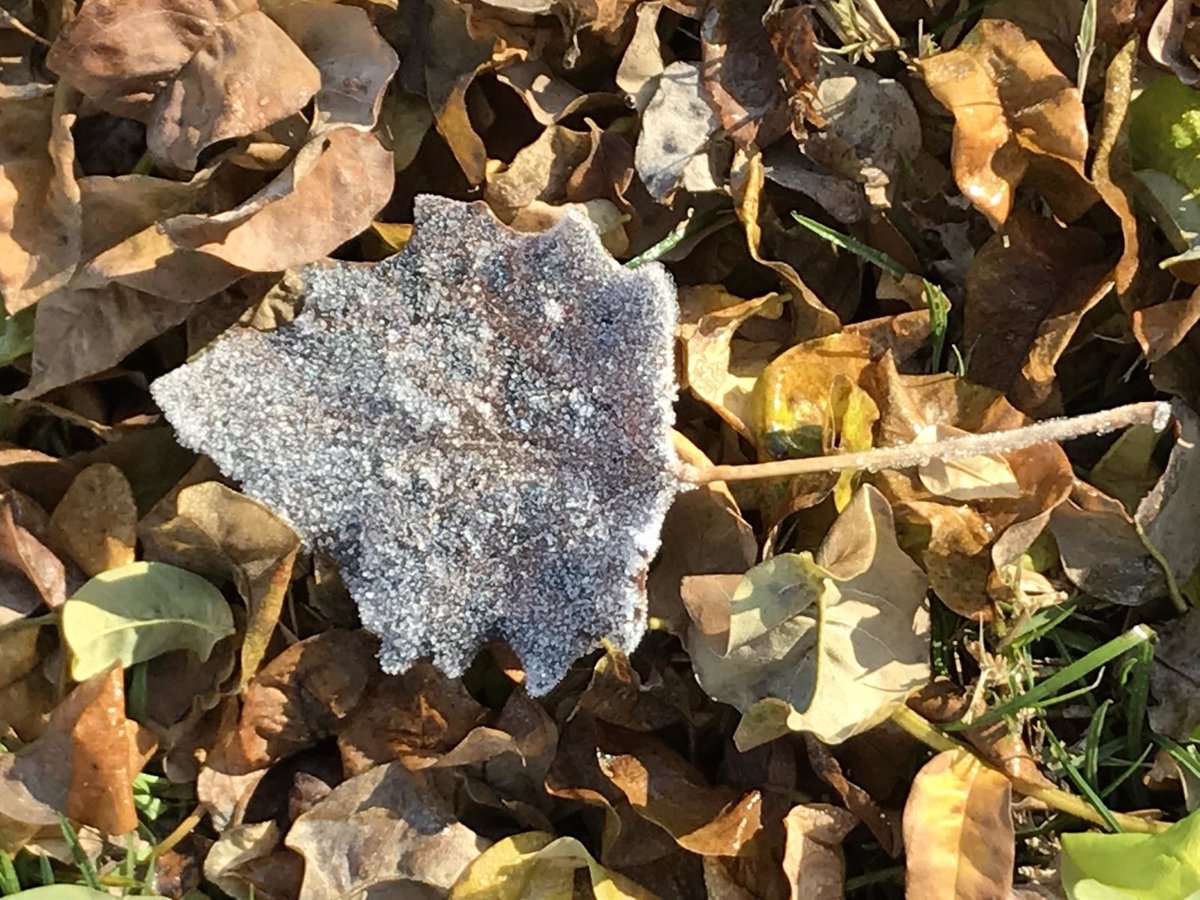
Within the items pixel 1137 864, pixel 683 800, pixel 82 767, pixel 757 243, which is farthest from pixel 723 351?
pixel 82 767

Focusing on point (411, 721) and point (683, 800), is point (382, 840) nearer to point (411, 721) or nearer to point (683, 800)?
point (411, 721)

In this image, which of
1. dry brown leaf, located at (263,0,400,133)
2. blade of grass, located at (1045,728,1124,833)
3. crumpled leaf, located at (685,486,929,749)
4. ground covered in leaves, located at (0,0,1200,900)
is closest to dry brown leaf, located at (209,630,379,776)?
ground covered in leaves, located at (0,0,1200,900)

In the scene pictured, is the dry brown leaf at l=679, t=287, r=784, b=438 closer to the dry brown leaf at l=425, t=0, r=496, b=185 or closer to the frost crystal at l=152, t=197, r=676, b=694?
the frost crystal at l=152, t=197, r=676, b=694

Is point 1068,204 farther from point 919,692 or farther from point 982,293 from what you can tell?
point 919,692

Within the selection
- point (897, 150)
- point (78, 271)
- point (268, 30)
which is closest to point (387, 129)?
point (268, 30)

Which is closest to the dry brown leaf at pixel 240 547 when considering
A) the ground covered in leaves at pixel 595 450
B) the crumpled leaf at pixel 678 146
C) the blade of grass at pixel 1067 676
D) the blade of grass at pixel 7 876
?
the ground covered in leaves at pixel 595 450

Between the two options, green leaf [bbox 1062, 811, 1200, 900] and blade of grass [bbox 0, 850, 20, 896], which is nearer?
green leaf [bbox 1062, 811, 1200, 900]

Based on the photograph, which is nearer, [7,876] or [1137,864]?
[1137,864]
